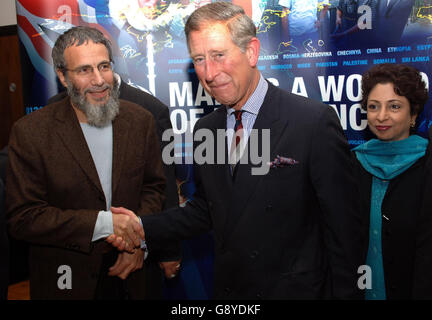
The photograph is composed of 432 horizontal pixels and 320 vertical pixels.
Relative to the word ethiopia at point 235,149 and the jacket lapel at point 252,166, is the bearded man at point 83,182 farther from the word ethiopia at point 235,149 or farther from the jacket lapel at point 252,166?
the jacket lapel at point 252,166

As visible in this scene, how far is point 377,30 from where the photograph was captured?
128 inches

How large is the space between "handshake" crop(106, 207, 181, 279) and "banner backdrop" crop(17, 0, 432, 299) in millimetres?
1494

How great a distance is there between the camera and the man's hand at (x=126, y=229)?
7.25ft

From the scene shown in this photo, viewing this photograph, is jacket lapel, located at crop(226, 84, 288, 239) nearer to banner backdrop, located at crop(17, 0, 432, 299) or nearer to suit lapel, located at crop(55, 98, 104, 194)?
suit lapel, located at crop(55, 98, 104, 194)

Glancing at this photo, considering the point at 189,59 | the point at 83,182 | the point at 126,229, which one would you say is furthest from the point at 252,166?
A: the point at 189,59

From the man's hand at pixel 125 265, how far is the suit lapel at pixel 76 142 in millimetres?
384

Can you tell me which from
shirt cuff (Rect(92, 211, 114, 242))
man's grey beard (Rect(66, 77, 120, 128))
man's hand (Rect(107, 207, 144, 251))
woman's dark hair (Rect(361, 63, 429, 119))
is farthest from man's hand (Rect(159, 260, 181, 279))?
woman's dark hair (Rect(361, 63, 429, 119))

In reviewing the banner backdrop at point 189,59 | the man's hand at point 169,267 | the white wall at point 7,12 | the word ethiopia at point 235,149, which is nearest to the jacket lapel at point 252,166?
the word ethiopia at point 235,149

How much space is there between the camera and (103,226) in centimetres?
220

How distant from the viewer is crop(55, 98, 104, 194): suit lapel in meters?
2.22

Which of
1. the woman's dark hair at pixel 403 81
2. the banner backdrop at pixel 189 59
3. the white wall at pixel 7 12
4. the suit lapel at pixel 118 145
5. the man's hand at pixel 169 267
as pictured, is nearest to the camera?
the suit lapel at pixel 118 145

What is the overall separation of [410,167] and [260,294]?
3.73ft

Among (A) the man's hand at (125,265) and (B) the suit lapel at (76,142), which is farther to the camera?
(A) the man's hand at (125,265)

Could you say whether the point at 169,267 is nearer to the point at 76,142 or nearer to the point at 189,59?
the point at 76,142
